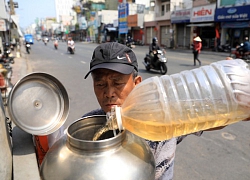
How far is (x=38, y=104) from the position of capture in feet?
3.24

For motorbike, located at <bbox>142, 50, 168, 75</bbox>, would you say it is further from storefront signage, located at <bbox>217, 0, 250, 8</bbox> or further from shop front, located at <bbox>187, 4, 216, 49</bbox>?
shop front, located at <bbox>187, 4, 216, 49</bbox>

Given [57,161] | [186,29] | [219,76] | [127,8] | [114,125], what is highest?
[127,8]

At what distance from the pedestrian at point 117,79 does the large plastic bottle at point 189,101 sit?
16 centimetres

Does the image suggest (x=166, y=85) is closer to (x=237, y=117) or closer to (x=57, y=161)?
(x=237, y=117)

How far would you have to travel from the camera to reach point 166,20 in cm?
2522

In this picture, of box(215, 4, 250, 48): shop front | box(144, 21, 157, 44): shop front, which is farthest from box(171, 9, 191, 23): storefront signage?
box(144, 21, 157, 44): shop front

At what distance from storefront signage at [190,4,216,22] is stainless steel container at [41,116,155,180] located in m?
20.4

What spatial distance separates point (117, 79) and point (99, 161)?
499mm

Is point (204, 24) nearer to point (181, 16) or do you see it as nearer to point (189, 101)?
point (181, 16)

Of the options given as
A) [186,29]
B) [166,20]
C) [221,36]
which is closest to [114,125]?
[221,36]

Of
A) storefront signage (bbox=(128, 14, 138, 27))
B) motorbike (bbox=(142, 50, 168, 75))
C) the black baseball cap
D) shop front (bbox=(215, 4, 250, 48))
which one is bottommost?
motorbike (bbox=(142, 50, 168, 75))

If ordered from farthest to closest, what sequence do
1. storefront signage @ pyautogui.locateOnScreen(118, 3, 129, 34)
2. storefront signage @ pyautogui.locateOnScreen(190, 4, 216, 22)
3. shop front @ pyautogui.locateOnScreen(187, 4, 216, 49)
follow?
storefront signage @ pyautogui.locateOnScreen(118, 3, 129, 34) → shop front @ pyautogui.locateOnScreen(187, 4, 216, 49) → storefront signage @ pyautogui.locateOnScreen(190, 4, 216, 22)

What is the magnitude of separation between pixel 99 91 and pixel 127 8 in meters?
35.1

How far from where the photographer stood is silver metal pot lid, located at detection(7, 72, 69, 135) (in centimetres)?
95
